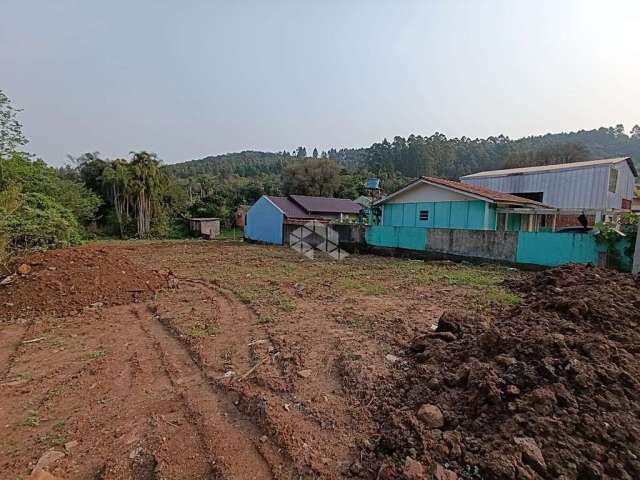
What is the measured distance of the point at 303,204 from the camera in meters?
20.9

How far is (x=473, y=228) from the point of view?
476 inches

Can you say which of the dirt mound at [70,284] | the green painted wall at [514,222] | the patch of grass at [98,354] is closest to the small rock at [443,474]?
the patch of grass at [98,354]

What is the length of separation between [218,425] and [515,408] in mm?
2100

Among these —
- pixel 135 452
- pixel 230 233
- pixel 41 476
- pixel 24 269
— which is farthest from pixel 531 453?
pixel 230 233

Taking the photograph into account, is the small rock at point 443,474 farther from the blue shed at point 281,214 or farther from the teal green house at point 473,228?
the blue shed at point 281,214

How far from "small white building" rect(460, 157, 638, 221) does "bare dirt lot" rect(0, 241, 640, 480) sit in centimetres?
1222

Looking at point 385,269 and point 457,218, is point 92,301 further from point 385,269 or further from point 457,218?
point 457,218

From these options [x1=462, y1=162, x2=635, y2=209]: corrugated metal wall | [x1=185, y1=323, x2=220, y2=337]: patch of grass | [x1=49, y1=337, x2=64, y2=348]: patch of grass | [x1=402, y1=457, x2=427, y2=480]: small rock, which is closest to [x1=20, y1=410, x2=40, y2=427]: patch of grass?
[x1=49, y1=337, x2=64, y2=348]: patch of grass

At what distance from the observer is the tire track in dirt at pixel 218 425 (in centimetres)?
203

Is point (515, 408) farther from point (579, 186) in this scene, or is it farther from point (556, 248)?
point (579, 186)

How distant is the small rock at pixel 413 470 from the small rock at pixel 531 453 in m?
0.55

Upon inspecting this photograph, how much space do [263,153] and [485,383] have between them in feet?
269

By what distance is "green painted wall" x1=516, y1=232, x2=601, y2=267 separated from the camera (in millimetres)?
8348

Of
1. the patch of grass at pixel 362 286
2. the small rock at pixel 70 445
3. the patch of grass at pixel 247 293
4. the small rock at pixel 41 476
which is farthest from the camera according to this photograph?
the patch of grass at pixel 362 286
